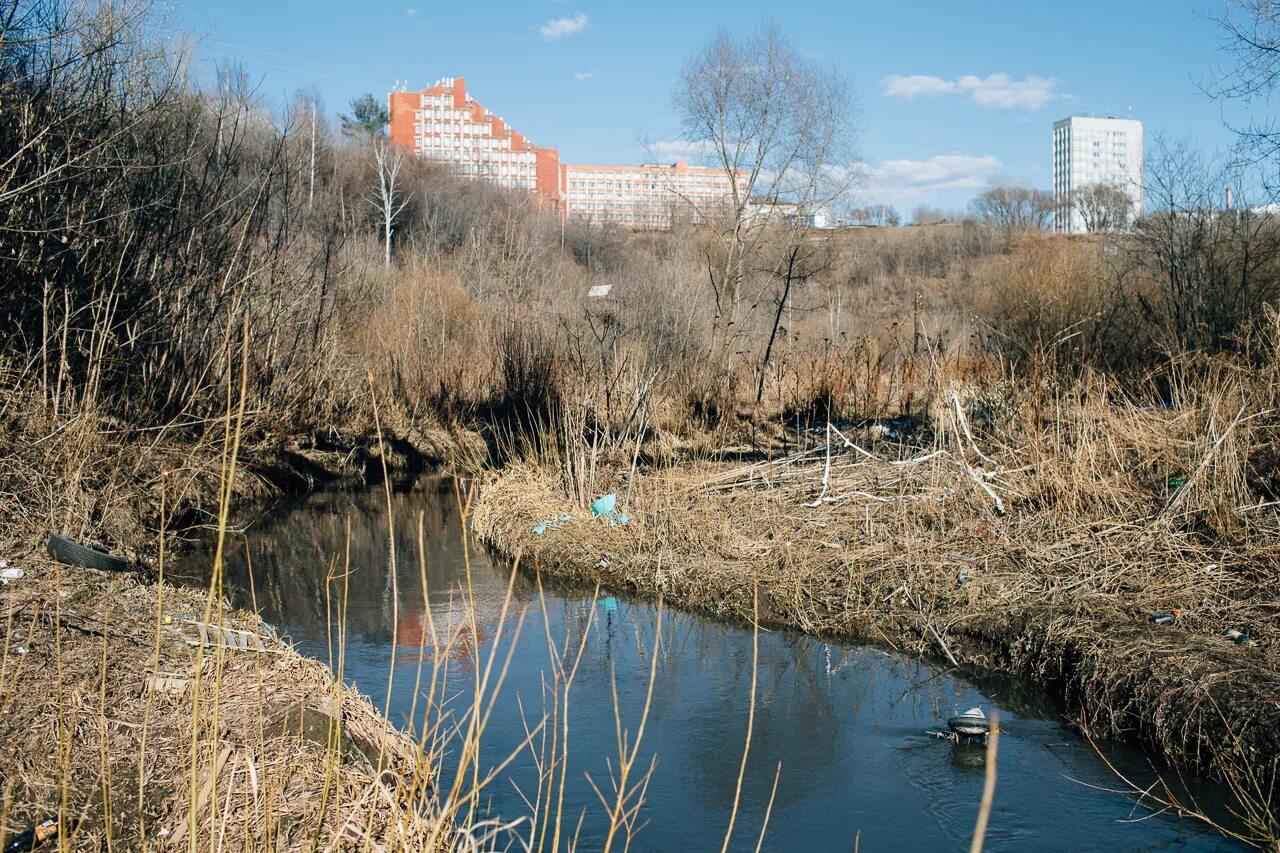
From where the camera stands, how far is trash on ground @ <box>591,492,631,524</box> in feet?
34.6

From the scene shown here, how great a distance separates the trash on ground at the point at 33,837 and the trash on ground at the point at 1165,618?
625cm

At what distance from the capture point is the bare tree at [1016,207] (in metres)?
53.2

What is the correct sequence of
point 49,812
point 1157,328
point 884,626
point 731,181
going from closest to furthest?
point 49,812, point 884,626, point 1157,328, point 731,181

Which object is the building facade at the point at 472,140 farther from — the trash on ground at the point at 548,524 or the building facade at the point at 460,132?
the trash on ground at the point at 548,524

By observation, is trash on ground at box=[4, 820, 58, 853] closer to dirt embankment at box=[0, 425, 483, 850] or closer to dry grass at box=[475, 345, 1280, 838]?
dirt embankment at box=[0, 425, 483, 850]

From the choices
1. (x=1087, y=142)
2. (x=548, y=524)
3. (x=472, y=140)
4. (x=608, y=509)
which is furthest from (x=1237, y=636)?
(x=1087, y=142)

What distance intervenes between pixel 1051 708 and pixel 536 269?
18298mm

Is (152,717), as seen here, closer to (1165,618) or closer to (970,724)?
(970,724)

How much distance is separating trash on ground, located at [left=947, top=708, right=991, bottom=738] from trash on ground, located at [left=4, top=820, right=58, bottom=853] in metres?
4.50

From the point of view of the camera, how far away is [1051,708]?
265 inches

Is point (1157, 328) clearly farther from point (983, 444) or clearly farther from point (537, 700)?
point (537, 700)

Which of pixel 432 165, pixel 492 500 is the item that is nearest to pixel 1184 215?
pixel 492 500

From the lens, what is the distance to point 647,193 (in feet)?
202

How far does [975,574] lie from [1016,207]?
2009 inches
